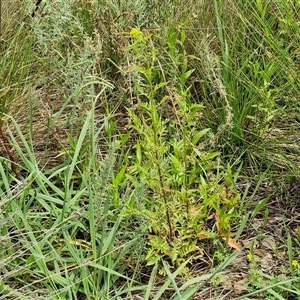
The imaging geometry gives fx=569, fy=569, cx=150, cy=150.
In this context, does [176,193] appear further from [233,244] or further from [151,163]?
[233,244]

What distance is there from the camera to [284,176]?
219 centimetres

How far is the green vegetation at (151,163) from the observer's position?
1.81 meters

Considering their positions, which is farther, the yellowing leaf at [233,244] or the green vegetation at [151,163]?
the yellowing leaf at [233,244]

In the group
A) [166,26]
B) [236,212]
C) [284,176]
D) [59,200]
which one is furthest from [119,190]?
[166,26]

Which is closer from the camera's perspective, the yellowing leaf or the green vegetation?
the green vegetation

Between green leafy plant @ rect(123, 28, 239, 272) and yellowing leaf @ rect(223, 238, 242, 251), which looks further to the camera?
yellowing leaf @ rect(223, 238, 242, 251)

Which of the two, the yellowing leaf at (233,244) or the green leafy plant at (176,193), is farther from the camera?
the yellowing leaf at (233,244)

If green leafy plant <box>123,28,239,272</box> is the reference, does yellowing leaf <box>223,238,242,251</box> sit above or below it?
below

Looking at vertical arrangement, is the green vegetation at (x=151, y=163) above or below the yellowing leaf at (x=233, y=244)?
above

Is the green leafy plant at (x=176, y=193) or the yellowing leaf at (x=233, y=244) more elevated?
the green leafy plant at (x=176, y=193)

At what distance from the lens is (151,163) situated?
72.3 inches

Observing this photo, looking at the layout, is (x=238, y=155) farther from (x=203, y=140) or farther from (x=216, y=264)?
(x=216, y=264)

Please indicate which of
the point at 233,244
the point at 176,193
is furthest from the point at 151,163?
the point at 233,244

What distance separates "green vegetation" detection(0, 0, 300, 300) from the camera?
1812mm
